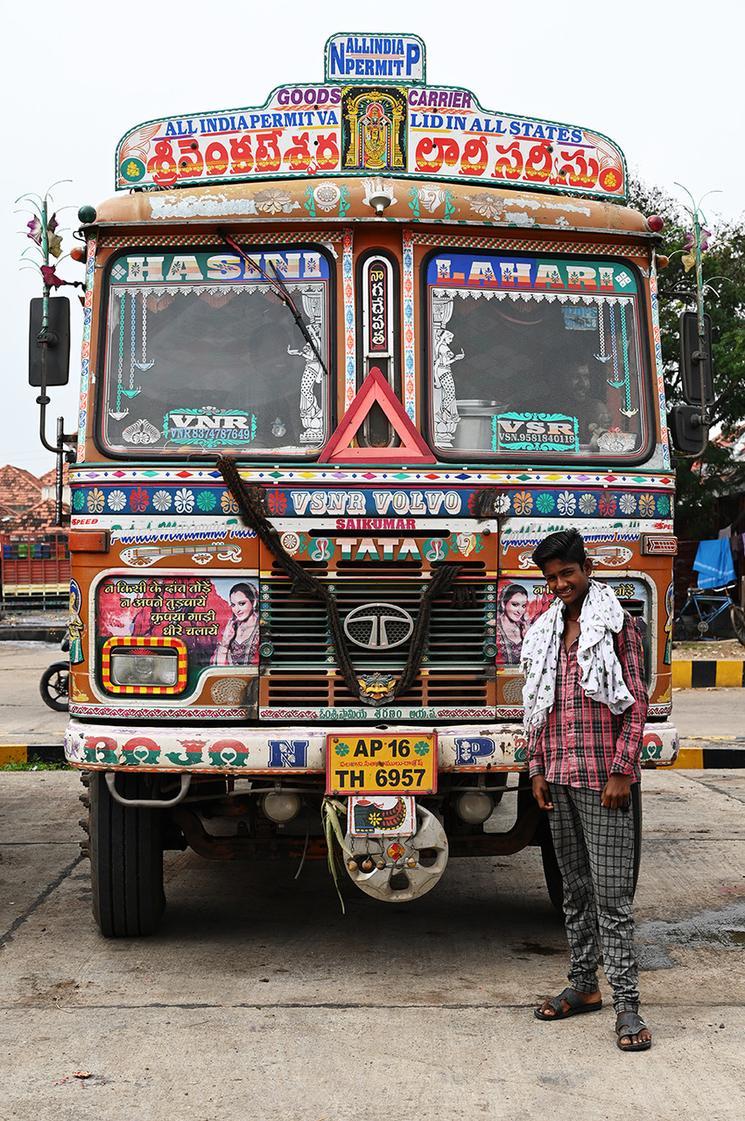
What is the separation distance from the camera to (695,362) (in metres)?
6.06

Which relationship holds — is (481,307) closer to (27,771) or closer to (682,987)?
(682,987)

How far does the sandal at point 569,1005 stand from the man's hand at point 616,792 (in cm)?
71

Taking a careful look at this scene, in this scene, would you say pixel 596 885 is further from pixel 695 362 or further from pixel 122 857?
pixel 695 362

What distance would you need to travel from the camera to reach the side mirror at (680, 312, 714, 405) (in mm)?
6008

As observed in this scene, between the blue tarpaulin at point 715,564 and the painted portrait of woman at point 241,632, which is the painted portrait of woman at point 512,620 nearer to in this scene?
the painted portrait of woman at point 241,632

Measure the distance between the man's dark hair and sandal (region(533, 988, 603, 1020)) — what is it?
4.85ft

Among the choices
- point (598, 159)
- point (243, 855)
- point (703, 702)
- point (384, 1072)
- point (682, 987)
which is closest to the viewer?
point (384, 1072)

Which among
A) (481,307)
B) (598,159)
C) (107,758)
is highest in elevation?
(598,159)

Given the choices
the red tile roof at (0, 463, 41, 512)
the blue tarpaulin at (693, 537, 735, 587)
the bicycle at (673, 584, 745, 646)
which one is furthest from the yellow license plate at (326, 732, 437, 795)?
the red tile roof at (0, 463, 41, 512)

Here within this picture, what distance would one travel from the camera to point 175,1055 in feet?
14.2

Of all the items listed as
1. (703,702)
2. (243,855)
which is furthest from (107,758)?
(703,702)

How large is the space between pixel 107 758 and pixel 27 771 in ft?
18.4

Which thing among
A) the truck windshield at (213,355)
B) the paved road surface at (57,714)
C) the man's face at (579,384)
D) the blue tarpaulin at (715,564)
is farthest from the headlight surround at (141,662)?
the blue tarpaulin at (715,564)

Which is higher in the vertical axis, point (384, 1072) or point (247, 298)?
point (247, 298)
